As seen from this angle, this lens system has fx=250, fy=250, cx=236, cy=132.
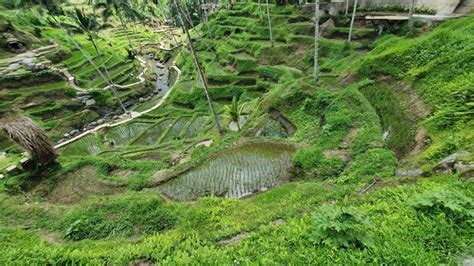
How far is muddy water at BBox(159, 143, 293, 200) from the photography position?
1241 cm

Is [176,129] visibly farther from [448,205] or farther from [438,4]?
[438,4]

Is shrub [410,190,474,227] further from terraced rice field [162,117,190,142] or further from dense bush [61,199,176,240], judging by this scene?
terraced rice field [162,117,190,142]

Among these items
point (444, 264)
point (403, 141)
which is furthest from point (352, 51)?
point (444, 264)

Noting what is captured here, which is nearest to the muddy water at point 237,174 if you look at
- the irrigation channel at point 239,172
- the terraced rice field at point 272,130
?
the irrigation channel at point 239,172

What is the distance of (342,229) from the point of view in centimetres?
A: 491

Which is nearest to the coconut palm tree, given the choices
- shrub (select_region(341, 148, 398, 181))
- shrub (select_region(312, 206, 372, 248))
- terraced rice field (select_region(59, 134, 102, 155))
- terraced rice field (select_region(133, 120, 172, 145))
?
terraced rice field (select_region(59, 134, 102, 155))

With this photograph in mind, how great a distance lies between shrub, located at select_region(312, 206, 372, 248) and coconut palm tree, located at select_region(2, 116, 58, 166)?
14.6 meters

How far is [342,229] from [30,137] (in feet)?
49.7

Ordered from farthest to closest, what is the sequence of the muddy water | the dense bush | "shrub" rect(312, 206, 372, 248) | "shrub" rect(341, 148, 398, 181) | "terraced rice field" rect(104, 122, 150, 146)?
"terraced rice field" rect(104, 122, 150, 146)
the muddy water
"shrub" rect(341, 148, 398, 181)
the dense bush
"shrub" rect(312, 206, 372, 248)

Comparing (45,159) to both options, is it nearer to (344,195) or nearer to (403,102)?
(344,195)

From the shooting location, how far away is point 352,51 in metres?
24.9

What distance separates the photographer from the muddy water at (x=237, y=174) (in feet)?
40.7

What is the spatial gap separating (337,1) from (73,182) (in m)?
34.8

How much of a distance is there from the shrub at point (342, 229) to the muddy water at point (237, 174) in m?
6.80
